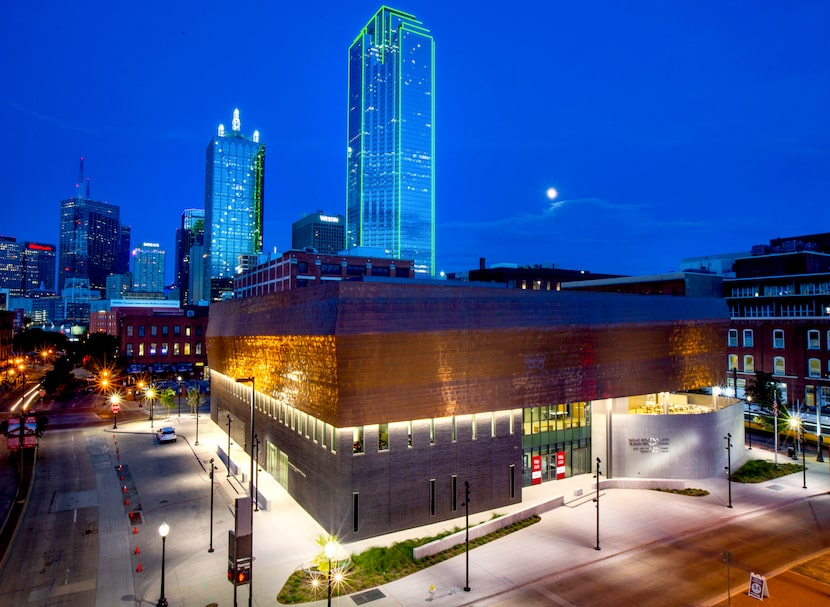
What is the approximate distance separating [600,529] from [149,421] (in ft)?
197

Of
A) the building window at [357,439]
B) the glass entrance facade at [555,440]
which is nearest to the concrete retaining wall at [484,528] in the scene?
the glass entrance facade at [555,440]

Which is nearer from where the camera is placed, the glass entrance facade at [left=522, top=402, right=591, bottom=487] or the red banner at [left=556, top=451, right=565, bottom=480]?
the glass entrance facade at [left=522, top=402, right=591, bottom=487]

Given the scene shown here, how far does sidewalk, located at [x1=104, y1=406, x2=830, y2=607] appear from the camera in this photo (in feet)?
78.1

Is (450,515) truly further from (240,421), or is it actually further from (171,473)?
(240,421)

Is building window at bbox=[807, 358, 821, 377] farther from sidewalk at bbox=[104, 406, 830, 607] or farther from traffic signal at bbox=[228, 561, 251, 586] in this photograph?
traffic signal at bbox=[228, 561, 251, 586]

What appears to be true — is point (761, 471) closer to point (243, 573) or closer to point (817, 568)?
point (817, 568)

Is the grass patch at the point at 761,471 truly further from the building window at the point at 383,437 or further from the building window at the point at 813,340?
the building window at the point at 383,437

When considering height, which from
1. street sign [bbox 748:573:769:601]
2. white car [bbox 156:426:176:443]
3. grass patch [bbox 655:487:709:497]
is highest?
street sign [bbox 748:573:769:601]

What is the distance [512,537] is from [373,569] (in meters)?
9.54

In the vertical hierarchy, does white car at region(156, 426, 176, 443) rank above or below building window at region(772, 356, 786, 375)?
below

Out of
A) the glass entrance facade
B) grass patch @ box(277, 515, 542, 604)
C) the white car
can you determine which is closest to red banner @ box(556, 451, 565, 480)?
the glass entrance facade

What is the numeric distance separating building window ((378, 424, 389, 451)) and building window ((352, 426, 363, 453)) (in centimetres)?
118

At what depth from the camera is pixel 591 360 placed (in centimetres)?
4016

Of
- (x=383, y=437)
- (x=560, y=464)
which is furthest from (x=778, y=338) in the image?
(x=383, y=437)
